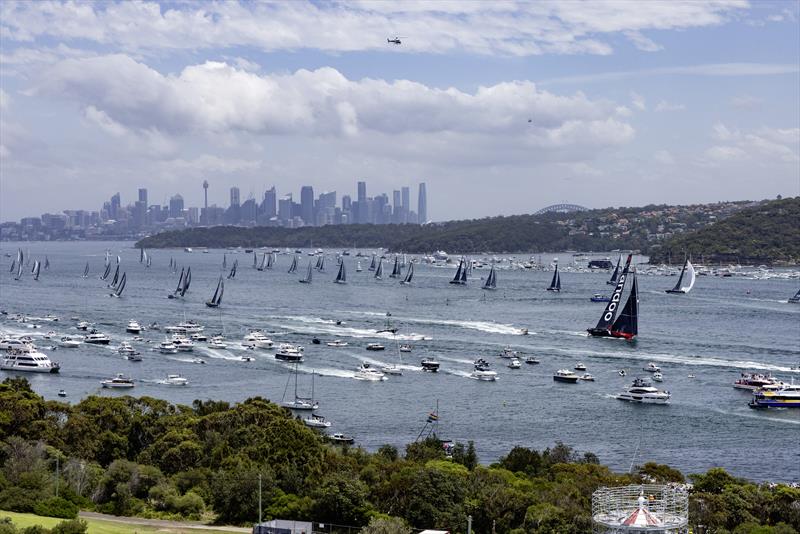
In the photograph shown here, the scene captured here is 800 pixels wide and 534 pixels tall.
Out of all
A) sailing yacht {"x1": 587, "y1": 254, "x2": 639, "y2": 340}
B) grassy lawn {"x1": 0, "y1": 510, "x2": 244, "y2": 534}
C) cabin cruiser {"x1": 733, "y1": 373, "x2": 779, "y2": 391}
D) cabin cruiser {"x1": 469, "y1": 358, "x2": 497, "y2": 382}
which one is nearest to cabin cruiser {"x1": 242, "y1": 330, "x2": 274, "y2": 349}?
cabin cruiser {"x1": 469, "y1": 358, "x2": 497, "y2": 382}

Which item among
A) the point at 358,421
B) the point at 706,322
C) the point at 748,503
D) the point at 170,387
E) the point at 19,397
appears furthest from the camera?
the point at 706,322

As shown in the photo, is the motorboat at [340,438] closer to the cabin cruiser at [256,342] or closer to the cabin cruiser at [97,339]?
the cabin cruiser at [256,342]

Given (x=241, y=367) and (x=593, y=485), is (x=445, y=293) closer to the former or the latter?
(x=241, y=367)

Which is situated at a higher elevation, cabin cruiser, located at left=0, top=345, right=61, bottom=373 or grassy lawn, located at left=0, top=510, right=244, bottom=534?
grassy lawn, located at left=0, top=510, right=244, bottom=534

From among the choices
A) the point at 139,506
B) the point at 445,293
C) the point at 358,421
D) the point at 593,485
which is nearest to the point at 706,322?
the point at 445,293

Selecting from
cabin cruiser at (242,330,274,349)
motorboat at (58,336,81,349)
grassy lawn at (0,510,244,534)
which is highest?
grassy lawn at (0,510,244,534)

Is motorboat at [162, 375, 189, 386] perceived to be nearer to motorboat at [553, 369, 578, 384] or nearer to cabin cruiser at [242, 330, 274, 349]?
cabin cruiser at [242, 330, 274, 349]

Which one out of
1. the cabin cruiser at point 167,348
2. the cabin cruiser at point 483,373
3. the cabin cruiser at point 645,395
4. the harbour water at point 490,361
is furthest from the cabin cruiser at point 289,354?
the cabin cruiser at point 645,395
